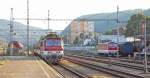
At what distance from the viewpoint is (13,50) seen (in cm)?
8006

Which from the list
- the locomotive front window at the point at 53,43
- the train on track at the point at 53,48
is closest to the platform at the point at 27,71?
the train on track at the point at 53,48

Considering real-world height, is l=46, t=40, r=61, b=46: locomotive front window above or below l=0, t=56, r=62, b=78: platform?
above

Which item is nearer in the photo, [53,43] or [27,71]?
[27,71]

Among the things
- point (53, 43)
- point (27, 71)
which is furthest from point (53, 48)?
point (27, 71)

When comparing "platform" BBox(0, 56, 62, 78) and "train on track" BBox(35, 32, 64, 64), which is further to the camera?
"train on track" BBox(35, 32, 64, 64)

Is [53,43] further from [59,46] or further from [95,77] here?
[95,77]

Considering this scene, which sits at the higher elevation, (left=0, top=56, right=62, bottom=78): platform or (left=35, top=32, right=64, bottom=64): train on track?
(left=35, top=32, right=64, bottom=64): train on track

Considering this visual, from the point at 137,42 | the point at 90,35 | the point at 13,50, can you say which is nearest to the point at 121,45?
the point at 137,42

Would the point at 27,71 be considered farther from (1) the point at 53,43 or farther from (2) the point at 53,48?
(1) the point at 53,43

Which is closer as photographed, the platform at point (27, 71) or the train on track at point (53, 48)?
the platform at point (27, 71)

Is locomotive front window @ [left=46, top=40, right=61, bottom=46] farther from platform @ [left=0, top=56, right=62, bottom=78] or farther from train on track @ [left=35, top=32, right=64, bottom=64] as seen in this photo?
platform @ [left=0, top=56, right=62, bottom=78]

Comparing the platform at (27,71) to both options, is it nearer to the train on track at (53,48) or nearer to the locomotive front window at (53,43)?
the train on track at (53,48)

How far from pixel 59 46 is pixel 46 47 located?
1.54 meters

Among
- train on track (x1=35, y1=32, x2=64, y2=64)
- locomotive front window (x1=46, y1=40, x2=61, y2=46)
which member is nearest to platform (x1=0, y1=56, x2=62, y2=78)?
train on track (x1=35, y1=32, x2=64, y2=64)
